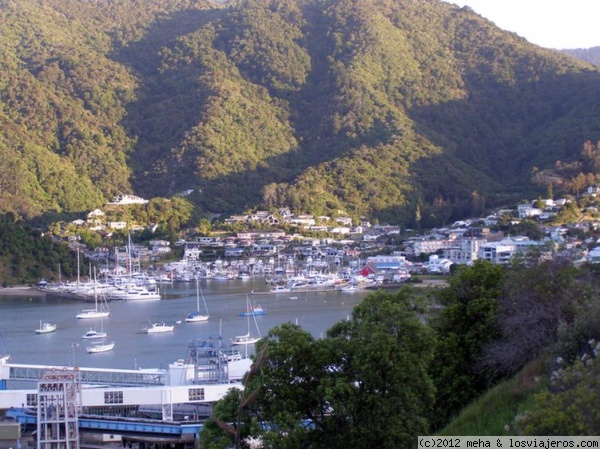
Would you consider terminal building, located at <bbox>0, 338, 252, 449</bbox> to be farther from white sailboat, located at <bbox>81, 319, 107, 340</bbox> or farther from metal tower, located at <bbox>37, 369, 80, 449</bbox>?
white sailboat, located at <bbox>81, 319, 107, 340</bbox>

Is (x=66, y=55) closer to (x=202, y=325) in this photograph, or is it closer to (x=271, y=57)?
(x=271, y=57)

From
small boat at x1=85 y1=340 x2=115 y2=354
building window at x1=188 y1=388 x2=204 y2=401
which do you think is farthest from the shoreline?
building window at x1=188 y1=388 x2=204 y2=401

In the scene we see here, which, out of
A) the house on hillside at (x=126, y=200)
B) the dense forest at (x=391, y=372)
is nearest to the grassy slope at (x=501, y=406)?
the dense forest at (x=391, y=372)

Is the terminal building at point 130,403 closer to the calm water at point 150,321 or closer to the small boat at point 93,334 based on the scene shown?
the calm water at point 150,321

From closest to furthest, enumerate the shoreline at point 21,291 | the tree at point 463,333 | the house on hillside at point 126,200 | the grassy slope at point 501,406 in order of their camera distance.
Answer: the grassy slope at point 501,406 < the tree at point 463,333 < the shoreline at point 21,291 < the house on hillside at point 126,200

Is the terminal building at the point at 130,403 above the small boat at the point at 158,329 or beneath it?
above

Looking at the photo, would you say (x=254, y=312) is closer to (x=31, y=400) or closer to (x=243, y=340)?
(x=243, y=340)
